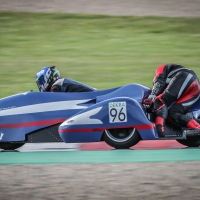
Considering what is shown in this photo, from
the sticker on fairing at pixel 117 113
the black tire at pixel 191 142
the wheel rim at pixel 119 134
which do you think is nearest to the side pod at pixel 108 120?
the sticker on fairing at pixel 117 113

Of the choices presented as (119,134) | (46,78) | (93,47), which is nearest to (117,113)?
(119,134)

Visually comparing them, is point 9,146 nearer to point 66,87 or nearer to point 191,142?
point 66,87

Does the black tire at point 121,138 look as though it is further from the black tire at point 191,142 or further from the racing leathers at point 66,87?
the racing leathers at point 66,87

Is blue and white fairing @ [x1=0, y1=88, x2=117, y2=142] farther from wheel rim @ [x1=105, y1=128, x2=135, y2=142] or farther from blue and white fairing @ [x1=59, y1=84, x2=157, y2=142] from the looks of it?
wheel rim @ [x1=105, y1=128, x2=135, y2=142]

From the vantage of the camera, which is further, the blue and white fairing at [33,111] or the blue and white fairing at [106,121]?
the blue and white fairing at [33,111]

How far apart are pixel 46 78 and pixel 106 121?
1.35m

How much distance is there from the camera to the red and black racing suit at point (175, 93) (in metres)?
Answer: 8.73

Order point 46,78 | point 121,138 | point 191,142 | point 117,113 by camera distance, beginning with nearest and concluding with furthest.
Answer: point 117,113
point 121,138
point 191,142
point 46,78

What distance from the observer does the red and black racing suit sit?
8727 mm

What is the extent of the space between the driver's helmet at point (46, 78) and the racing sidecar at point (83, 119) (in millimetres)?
A: 448

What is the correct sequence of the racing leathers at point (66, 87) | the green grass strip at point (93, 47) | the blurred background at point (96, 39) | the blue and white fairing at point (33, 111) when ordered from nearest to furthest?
the blue and white fairing at point (33, 111) < the racing leathers at point (66, 87) < the green grass strip at point (93, 47) < the blurred background at point (96, 39)

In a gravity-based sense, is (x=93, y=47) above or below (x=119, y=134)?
above

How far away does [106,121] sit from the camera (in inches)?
330

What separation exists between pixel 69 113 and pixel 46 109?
1.05 ft
